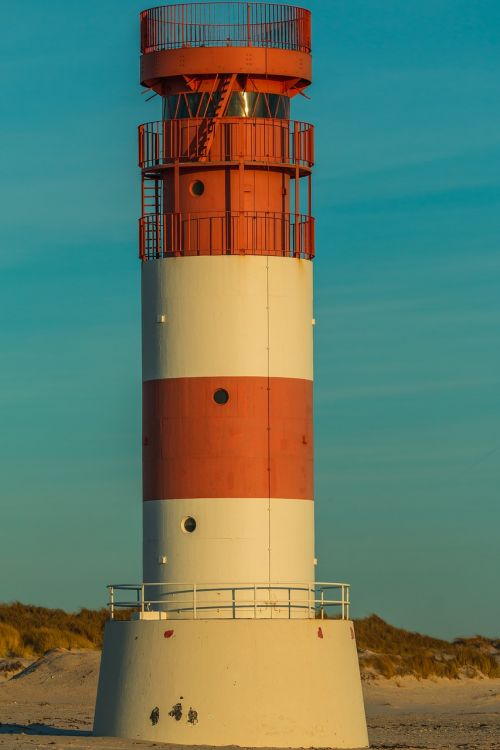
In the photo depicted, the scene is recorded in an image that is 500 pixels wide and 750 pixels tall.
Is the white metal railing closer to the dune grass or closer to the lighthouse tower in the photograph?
the lighthouse tower

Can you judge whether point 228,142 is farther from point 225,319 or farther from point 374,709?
point 374,709

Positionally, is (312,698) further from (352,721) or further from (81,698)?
(81,698)

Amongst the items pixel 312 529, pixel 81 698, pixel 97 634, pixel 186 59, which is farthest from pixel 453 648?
pixel 186 59

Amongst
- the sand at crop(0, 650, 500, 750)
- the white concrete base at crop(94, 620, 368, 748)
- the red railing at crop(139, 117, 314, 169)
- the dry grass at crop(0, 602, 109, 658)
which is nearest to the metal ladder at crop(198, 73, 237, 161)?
the red railing at crop(139, 117, 314, 169)

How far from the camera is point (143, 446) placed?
34344mm

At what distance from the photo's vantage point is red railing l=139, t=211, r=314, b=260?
111 ft

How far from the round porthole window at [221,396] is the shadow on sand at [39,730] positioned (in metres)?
6.74

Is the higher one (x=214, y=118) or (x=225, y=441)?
(x=214, y=118)

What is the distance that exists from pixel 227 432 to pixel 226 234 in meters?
3.53

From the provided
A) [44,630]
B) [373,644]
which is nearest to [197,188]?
[44,630]

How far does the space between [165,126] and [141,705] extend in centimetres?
1037

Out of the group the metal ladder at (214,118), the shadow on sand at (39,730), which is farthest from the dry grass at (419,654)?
the metal ladder at (214,118)

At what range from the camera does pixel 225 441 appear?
33469 millimetres

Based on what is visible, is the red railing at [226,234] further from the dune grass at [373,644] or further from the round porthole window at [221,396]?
the dune grass at [373,644]
